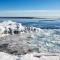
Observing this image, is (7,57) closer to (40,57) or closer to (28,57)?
(28,57)

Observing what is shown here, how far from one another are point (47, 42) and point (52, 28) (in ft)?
1.46

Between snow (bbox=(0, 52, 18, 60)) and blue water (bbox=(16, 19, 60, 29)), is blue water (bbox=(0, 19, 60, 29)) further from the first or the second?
snow (bbox=(0, 52, 18, 60))

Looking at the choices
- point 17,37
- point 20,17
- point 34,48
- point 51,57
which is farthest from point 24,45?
point 20,17

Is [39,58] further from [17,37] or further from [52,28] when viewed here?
[52,28]

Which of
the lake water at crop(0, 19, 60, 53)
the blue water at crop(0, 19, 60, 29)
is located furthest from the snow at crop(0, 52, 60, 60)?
the blue water at crop(0, 19, 60, 29)

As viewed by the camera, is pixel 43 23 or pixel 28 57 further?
pixel 43 23

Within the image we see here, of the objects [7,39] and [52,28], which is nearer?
[7,39]

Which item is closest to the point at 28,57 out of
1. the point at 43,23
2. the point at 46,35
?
the point at 46,35

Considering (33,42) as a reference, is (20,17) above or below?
above

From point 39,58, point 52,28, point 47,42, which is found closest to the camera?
point 39,58

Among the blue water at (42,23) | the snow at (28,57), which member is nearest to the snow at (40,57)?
the snow at (28,57)

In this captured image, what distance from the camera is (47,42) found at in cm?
187

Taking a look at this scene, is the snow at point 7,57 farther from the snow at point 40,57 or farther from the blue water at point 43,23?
the blue water at point 43,23

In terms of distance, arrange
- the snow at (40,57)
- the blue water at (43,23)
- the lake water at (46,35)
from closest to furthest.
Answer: the snow at (40,57), the lake water at (46,35), the blue water at (43,23)
